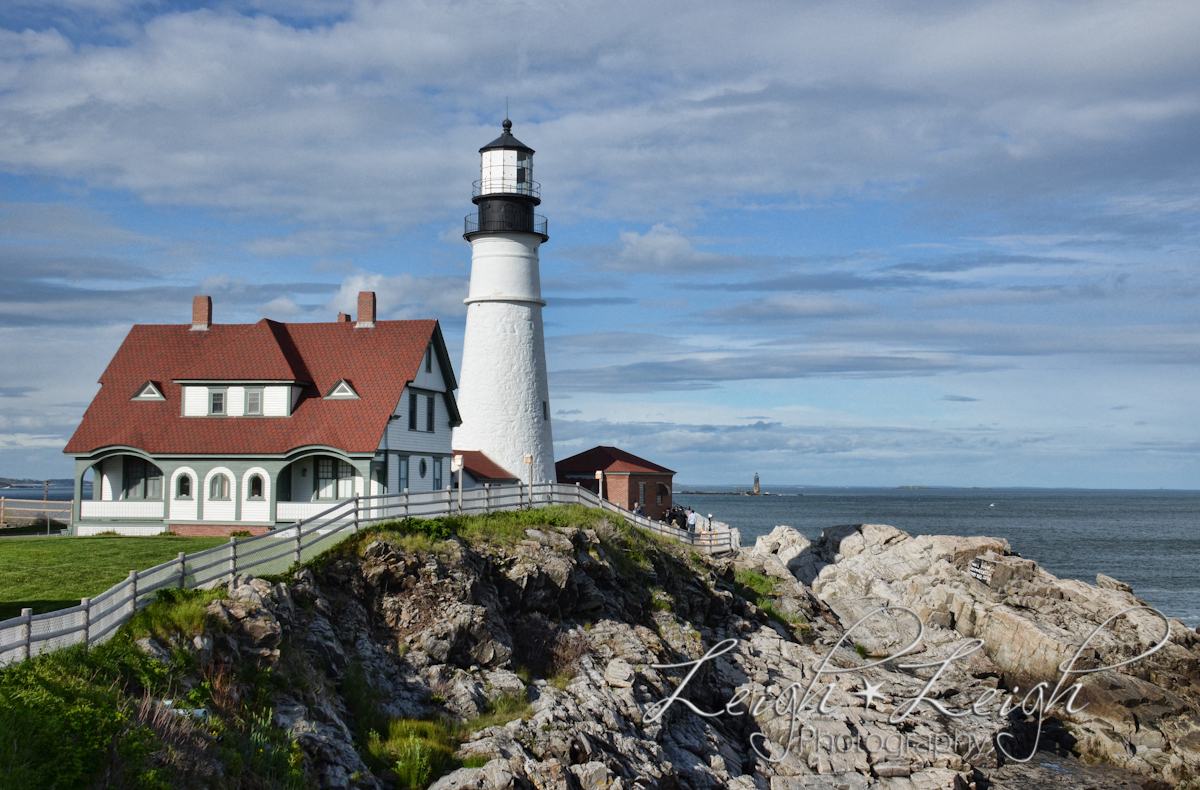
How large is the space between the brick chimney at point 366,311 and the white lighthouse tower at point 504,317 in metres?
4.02

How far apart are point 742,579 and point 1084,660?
10193 millimetres

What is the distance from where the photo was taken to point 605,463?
4456 centimetres

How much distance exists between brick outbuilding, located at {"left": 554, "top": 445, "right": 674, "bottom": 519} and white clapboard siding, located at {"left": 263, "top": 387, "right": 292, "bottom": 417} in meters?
14.8

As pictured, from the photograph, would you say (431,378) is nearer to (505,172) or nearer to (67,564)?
(505,172)

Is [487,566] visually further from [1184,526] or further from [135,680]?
[1184,526]

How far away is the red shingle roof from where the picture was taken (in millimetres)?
29750

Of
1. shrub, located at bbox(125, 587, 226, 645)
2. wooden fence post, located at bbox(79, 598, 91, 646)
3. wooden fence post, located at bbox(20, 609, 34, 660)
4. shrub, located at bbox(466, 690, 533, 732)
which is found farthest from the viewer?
shrub, located at bbox(466, 690, 533, 732)

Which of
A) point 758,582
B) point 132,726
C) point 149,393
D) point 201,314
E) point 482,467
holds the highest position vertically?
point 201,314

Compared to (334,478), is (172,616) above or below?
below

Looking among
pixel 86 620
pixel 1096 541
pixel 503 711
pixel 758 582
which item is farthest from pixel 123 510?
pixel 1096 541

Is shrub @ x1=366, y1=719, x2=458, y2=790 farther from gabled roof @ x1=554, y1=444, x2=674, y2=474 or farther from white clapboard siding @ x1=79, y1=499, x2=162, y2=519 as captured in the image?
gabled roof @ x1=554, y1=444, x2=674, y2=474

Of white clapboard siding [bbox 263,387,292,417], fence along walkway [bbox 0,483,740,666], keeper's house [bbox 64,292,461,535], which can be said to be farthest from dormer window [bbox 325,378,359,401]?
fence along walkway [bbox 0,483,740,666]

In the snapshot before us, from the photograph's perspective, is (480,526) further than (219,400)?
No

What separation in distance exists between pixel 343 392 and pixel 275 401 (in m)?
2.12
